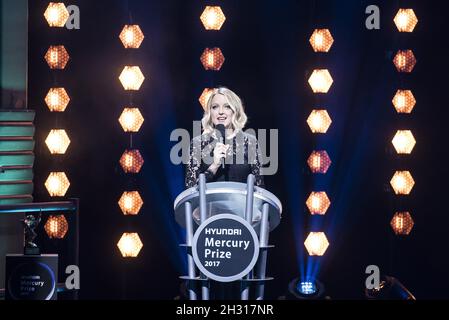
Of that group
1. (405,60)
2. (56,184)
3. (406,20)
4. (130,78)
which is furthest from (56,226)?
(406,20)

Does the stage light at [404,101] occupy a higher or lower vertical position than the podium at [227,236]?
higher

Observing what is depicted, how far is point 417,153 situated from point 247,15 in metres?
1.49

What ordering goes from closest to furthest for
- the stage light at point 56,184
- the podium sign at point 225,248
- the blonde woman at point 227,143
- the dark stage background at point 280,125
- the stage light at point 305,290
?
the podium sign at point 225,248, the blonde woman at point 227,143, the stage light at point 305,290, the stage light at point 56,184, the dark stage background at point 280,125

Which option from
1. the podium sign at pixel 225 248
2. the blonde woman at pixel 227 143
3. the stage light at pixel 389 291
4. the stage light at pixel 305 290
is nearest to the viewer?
the podium sign at pixel 225 248

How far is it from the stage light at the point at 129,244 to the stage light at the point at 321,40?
5.70 ft

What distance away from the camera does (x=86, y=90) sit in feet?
18.7

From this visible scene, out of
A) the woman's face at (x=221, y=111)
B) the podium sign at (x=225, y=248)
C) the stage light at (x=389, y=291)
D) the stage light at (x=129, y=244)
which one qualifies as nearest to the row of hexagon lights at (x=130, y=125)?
the stage light at (x=129, y=244)

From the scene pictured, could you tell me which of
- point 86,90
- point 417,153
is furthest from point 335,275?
point 86,90

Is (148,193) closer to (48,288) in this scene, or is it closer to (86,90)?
(86,90)

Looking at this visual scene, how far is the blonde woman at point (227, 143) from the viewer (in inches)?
154

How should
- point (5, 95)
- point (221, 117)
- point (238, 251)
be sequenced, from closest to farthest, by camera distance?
1. point (238, 251)
2. point (221, 117)
3. point (5, 95)

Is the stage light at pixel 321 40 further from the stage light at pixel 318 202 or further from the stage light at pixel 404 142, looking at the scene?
the stage light at pixel 318 202
